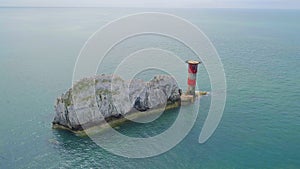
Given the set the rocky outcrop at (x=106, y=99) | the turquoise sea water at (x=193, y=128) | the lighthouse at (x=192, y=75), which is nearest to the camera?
the turquoise sea water at (x=193, y=128)

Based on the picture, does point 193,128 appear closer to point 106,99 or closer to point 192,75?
point 192,75

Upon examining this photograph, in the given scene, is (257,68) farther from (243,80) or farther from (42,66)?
(42,66)

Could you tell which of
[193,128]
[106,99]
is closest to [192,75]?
[193,128]

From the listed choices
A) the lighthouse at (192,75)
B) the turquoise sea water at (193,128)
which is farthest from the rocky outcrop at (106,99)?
the lighthouse at (192,75)

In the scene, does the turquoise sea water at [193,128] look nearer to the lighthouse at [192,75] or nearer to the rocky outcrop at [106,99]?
the rocky outcrop at [106,99]

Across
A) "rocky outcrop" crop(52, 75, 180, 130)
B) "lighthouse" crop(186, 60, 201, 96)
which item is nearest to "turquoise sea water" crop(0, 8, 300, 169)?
"rocky outcrop" crop(52, 75, 180, 130)

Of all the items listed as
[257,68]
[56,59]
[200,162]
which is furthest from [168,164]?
[56,59]

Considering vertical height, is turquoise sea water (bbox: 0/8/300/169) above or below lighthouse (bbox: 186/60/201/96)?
below

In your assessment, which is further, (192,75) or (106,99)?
(192,75)

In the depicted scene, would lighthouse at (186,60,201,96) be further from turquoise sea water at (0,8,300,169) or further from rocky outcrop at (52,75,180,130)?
rocky outcrop at (52,75,180,130)
